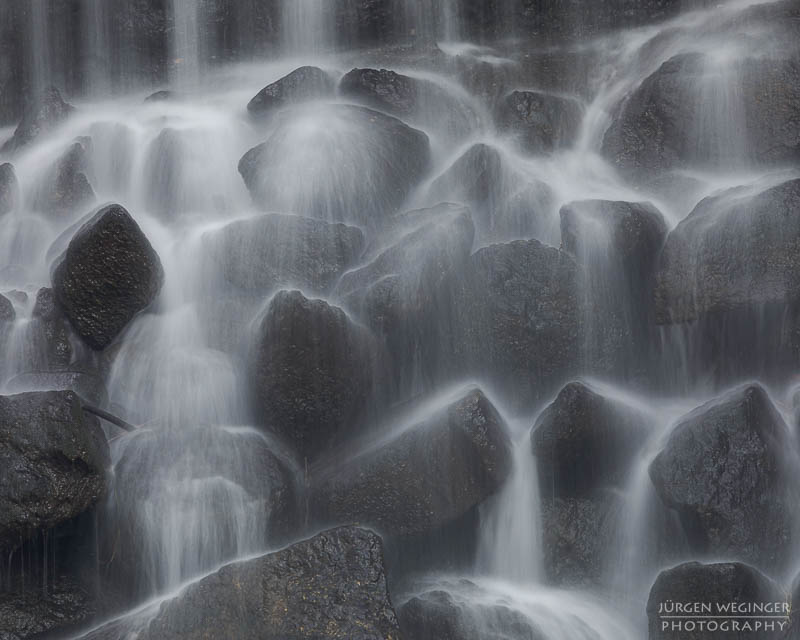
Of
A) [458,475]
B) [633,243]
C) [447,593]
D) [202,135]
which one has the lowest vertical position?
[447,593]

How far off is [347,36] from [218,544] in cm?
1046

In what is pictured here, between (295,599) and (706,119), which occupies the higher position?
(706,119)

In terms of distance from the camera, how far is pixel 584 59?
14242mm

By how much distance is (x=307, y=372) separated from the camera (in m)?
8.30

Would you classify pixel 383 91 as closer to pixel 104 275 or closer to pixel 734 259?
pixel 104 275

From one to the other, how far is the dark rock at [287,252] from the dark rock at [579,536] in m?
3.28

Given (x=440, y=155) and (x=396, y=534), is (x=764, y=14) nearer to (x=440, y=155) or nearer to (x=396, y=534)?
(x=440, y=155)

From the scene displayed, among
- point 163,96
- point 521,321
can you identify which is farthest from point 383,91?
point 521,321

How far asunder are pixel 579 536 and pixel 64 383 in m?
4.70

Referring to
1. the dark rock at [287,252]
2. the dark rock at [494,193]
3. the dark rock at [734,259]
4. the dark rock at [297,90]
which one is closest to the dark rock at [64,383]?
the dark rock at [287,252]

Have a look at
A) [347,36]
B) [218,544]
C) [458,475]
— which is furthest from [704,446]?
[347,36]

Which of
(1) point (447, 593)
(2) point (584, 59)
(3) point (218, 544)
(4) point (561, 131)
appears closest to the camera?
(1) point (447, 593)

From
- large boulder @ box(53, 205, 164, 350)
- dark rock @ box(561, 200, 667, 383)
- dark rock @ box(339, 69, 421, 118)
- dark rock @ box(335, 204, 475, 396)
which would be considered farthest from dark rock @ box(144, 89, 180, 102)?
dark rock @ box(561, 200, 667, 383)

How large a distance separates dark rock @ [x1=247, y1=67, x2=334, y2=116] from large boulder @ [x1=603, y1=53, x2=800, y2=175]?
3.81 metres
